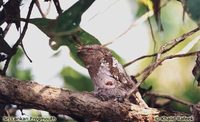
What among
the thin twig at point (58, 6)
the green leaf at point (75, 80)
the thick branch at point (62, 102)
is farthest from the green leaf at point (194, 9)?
the green leaf at point (75, 80)

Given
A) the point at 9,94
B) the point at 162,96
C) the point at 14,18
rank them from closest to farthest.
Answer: the point at 9,94, the point at 14,18, the point at 162,96

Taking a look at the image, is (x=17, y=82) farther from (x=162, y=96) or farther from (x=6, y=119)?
(x=162, y=96)

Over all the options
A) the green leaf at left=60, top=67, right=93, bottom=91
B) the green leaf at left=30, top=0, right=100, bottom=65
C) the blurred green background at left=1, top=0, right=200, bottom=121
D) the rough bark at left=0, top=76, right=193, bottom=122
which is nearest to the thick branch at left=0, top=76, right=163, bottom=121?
the rough bark at left=0, top=76, right=193, bottom=122

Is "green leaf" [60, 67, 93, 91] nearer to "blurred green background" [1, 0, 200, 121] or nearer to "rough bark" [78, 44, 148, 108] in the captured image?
"blurred green background" [1, 0, 200, 121]

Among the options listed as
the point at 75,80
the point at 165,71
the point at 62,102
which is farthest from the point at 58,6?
the point at 165,71

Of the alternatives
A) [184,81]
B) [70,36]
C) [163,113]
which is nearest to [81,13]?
[70,36]

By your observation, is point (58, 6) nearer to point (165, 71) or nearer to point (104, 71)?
point (104, 71)

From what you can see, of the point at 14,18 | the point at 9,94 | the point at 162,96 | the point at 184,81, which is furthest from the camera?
the point at 184,81
